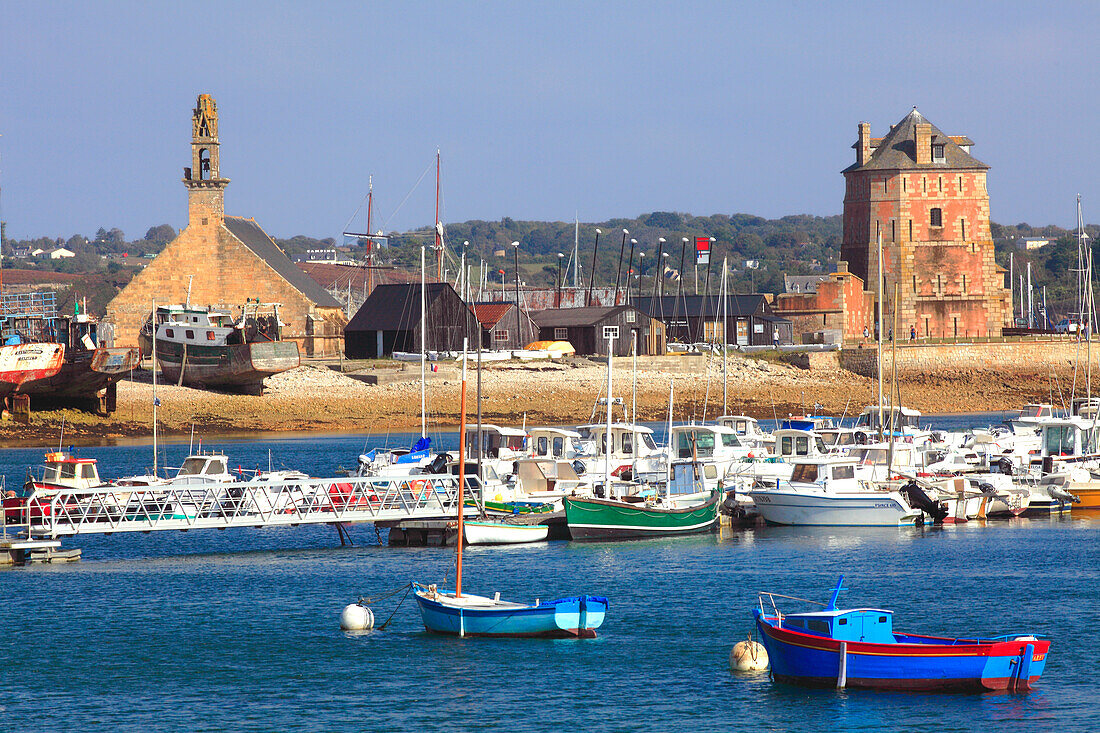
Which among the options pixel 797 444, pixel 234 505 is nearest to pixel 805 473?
pixel 797 444

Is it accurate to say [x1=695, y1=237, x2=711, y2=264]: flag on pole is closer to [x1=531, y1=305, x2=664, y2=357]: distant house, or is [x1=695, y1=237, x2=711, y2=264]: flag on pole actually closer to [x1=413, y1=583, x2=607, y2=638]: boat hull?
[x1=531, y1=305, x2=664, y2=357]: distant house

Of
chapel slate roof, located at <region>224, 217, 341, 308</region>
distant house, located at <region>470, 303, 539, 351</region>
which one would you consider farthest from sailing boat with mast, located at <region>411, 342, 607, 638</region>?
chapel slate roof, located at <region>224, 217, 341, 308</region>

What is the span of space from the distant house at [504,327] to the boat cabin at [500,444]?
4759cm

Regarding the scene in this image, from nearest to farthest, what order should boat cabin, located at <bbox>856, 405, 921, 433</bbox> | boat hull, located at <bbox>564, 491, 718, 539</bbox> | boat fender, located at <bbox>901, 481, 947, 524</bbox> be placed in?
boat hull, located at <bbox>564, 491, 718, 539</bbox>, boat fender, located at <bbox>901, 481, 947, 524</bbox>, boat cabin, located at <bbox>856, 405, 921, 433</bbox>

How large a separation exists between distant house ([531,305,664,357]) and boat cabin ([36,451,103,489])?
54178mm

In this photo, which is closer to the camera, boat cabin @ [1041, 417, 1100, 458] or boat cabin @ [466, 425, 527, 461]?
boat cabin @ [466, 425, 527, 461]

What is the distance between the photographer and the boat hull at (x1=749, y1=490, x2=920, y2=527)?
38.2 meters

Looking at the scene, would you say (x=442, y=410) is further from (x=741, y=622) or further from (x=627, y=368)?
(x=741, y=622)

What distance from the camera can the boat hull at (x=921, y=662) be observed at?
818 inches

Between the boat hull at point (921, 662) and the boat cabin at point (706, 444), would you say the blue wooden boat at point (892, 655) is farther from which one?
the boat cabin at point (706, 444)

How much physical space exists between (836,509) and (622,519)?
609 cm

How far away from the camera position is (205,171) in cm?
9150

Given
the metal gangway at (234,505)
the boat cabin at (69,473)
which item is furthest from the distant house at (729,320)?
the metal gangway at (234,505)

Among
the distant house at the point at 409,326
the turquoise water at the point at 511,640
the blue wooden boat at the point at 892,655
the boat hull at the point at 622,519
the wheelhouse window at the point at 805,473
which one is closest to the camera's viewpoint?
the blue wooden boat at the point at 892,655
